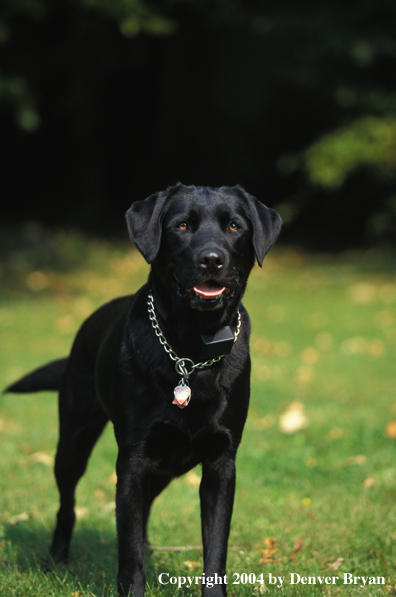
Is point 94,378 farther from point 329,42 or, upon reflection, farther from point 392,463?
point 329,42

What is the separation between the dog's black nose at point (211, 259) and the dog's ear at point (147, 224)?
0.87 feet

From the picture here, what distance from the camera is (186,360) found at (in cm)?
307

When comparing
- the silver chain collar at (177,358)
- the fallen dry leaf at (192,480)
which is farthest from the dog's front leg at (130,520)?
the fallen dry leaf at (192,480)

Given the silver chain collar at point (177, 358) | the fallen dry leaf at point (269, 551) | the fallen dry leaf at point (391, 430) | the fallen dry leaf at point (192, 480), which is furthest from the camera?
the fallen dry leaf at point (391, 430)

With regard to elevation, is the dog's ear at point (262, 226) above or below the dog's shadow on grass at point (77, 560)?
above

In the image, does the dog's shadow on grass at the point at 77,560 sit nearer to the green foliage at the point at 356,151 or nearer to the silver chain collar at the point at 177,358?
the silver chain collar at the point at 177,358

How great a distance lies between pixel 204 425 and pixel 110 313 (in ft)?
3.47

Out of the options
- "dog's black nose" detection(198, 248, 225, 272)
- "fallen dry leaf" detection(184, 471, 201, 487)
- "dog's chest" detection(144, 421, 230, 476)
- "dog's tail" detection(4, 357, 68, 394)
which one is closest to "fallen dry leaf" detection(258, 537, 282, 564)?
"dog's chest" detection(144, 421, 230, 476)

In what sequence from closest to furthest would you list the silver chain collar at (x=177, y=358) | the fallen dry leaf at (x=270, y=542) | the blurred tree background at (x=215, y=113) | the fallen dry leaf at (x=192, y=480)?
the silver chain collar at (x=177, y=358)
the fallen dry leaf at (x=270, y=542)
the fallen dry leaf at (x=192, y=480)
the blurred tree background at (x=215, y=113)

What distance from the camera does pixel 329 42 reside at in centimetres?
1742

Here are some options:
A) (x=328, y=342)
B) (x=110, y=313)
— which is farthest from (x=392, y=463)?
(x=328, y=342)

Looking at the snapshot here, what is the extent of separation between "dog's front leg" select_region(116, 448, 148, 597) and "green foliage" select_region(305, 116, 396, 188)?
14.3m

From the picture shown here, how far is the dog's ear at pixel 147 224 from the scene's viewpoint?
311 centimetres

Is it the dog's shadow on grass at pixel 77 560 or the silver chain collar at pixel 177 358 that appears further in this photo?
the dog's shadow on grass at pixel 77 560
